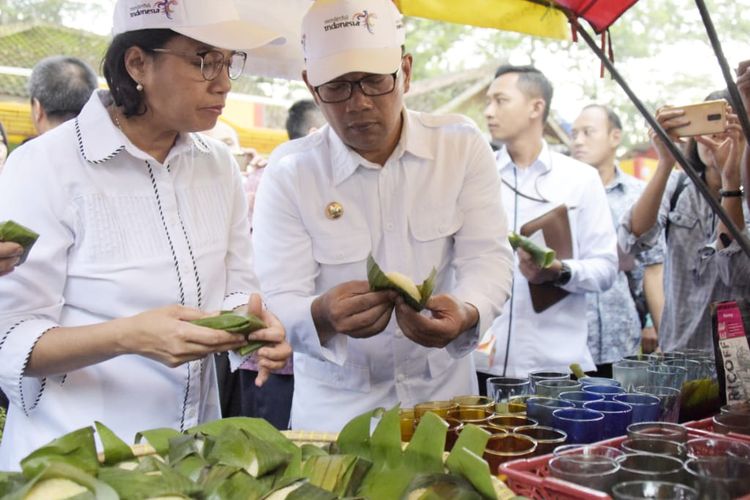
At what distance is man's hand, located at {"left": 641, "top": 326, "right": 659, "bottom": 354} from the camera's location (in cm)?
570

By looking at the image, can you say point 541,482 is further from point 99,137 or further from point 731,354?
point 99,137

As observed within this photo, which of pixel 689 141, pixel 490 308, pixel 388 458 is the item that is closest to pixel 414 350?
pixel 490 308

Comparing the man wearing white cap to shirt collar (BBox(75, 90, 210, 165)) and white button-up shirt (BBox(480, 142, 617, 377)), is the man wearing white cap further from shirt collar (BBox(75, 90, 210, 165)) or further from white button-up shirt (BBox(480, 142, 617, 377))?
white button-up shirt (BBox(480, 142, 617, 377))

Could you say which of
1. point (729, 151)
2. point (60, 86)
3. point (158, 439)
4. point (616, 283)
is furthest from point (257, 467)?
point (616, 283)

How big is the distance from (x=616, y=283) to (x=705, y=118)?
7.05ft

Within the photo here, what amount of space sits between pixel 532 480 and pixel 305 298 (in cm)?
134

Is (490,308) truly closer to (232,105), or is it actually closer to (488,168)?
(488,168)

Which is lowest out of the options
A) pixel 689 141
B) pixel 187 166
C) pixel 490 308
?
pixel 490 308

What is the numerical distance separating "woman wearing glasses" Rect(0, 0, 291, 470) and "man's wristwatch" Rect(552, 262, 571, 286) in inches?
82.9

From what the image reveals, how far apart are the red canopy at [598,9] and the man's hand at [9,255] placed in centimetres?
200

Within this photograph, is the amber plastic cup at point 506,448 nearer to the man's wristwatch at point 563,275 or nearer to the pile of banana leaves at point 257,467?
the pile of banana leaves at point 257,467

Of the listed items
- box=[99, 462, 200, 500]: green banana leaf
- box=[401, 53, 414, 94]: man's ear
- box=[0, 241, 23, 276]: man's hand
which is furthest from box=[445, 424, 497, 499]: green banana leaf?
box=[401, 53, 414, 94]: man's ear

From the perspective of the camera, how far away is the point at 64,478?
1.30m

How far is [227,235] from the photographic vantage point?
2.54 metres
